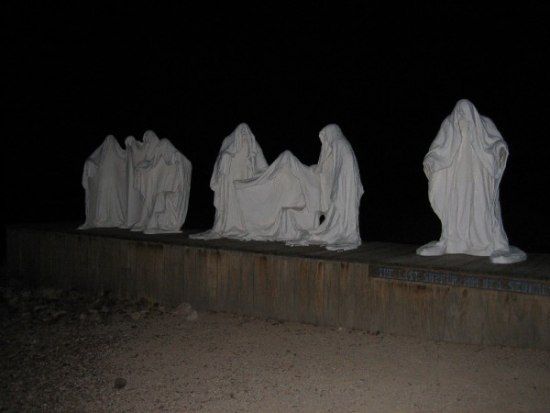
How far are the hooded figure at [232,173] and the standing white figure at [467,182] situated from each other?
3235 millimetres

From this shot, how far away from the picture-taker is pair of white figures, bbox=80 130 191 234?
10.9 meters

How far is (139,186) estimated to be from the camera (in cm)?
1127

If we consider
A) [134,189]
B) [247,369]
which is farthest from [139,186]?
[247,369]

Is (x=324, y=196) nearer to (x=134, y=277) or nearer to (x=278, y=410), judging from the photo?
(x=134, y=277)

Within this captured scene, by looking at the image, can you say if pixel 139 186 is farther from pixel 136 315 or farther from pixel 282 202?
pixel 136 315

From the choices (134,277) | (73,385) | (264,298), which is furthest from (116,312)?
(73,385)

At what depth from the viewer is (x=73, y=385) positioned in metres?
5.96

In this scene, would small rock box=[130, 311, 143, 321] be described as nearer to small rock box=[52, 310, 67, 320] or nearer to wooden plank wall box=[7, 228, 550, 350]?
wooden plank wall box=[7, 228, 550, 350]

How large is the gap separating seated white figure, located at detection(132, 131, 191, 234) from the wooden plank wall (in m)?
1.01

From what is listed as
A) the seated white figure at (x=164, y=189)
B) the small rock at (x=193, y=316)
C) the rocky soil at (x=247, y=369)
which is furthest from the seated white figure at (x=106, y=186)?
the small rock at (x=193, y=316)

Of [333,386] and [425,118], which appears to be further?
[425,118]

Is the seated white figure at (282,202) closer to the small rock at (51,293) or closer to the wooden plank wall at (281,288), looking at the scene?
the wooden plank wall at (281,288)

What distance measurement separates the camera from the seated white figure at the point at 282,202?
31.6 feet

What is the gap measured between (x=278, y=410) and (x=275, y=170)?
509 centimetres
